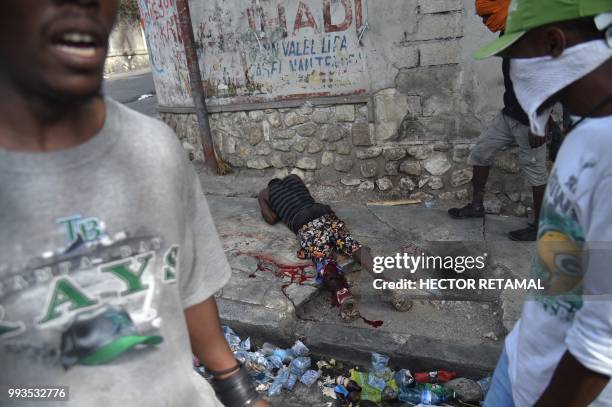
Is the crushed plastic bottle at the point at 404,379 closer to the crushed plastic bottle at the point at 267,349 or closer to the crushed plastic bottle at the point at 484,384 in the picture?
the crushed plastic bottle at the point at 484,384

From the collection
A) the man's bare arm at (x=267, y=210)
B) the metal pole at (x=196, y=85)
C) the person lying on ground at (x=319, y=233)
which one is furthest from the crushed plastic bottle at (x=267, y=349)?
the metal pole at (x=196, y=85)

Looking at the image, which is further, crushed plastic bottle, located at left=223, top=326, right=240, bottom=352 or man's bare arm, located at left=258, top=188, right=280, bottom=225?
man's bare arm, located at left=258, top=188, right=280, bottom=225

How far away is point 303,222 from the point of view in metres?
3.92

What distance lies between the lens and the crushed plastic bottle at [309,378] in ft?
8.99

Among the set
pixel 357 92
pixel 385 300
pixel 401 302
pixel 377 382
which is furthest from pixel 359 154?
pixel 377 382

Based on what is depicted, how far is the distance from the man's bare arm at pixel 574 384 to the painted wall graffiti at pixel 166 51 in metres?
5.37

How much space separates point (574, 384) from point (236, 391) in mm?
837

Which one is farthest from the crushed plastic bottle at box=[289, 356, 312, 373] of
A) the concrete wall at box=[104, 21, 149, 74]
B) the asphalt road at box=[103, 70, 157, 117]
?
the concrete wall at box=[104, 21, 149, 74]

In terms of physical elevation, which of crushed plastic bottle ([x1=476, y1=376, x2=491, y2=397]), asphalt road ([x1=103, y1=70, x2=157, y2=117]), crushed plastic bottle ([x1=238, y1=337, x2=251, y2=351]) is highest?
asphalt road ([x1=103, y1=70, x2=157, y2=117])

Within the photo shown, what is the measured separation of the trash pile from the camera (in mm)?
2490

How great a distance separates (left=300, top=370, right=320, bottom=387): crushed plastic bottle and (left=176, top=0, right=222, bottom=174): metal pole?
345 cm

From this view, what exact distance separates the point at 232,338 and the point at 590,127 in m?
2.64

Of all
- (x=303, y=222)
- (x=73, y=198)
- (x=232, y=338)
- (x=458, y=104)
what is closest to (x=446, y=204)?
(x=458, y=104)

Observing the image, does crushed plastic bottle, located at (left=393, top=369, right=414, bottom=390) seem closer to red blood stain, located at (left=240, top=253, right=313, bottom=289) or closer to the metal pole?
red blood stain, located at (left=240, top=253, right=313, bottom=289)
